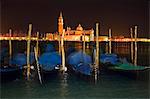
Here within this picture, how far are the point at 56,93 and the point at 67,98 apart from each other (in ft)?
2.87

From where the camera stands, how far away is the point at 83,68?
491 inches

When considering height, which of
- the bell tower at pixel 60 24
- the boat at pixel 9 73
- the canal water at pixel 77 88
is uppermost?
the bell tower at pixel 60 24

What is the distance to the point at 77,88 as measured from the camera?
11.9m

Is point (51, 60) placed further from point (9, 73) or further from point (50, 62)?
point (9, 73)

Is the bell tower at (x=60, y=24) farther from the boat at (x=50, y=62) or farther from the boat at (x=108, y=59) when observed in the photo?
the boat at (x=50, y=62)

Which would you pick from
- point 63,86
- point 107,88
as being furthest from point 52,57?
point 107,88

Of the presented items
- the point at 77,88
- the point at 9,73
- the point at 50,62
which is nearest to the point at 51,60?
the point at 50,62

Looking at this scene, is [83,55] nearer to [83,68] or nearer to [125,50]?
[83,68]

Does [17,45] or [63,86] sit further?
[17,45]

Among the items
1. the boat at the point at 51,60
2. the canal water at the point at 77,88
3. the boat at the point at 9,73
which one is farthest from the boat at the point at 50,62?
the boat at the point at 9,73

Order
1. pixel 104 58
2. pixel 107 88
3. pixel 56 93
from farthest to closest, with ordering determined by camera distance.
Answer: pixel 104 58 → pixel 107 88 → pixel 56 93

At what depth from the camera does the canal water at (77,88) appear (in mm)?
10469

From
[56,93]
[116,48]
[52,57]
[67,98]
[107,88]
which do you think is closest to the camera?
[67,98]

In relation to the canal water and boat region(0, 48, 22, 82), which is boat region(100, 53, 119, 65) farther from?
boat region(0, 48, 22, 82)
